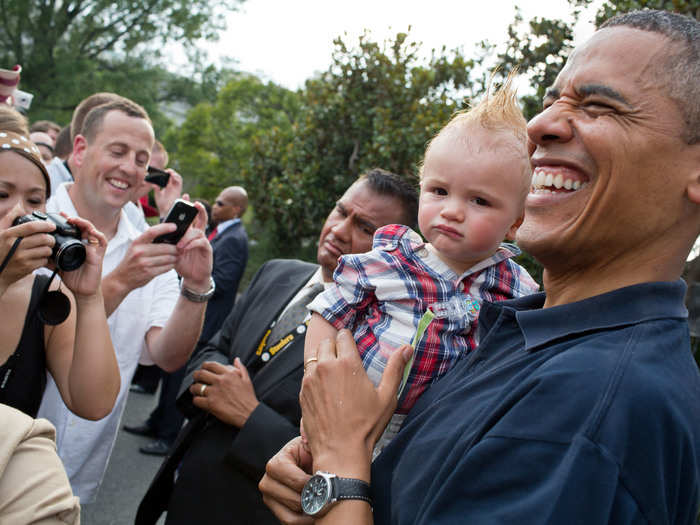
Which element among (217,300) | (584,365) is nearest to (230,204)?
(217,300)

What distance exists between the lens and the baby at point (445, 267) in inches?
75.0

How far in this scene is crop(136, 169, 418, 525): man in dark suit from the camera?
231cm

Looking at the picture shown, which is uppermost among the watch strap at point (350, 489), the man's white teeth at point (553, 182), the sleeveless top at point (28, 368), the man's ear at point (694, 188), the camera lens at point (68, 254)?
the man's ear at point (694, 188)

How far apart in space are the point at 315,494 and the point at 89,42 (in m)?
27.1

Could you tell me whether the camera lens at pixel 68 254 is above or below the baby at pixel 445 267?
below

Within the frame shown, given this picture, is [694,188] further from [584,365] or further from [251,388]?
[251,388]

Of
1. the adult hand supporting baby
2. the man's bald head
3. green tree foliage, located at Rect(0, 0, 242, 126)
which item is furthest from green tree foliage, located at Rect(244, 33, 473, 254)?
green tree foliage, located at Rect(0, 0, 242, 126)

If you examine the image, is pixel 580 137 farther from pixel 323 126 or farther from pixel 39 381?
pixel 323 126

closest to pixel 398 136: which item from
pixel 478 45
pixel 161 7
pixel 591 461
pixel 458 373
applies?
pixel 478 45

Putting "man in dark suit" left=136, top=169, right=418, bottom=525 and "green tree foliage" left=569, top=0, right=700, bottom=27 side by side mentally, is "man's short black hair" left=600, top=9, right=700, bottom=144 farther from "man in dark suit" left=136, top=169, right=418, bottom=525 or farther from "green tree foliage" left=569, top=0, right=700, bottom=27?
"green tree foliage" left=569, top=0, right=700, bottom=27

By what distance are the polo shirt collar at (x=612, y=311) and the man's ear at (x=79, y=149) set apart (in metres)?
3.06

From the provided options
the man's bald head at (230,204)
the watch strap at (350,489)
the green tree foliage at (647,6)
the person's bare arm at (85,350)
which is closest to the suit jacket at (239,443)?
the person's bare arm at (85,350)

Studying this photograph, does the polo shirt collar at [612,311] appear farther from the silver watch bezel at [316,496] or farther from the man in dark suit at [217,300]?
the man in dark suit at [217,300]

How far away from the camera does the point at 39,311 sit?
2213mm
